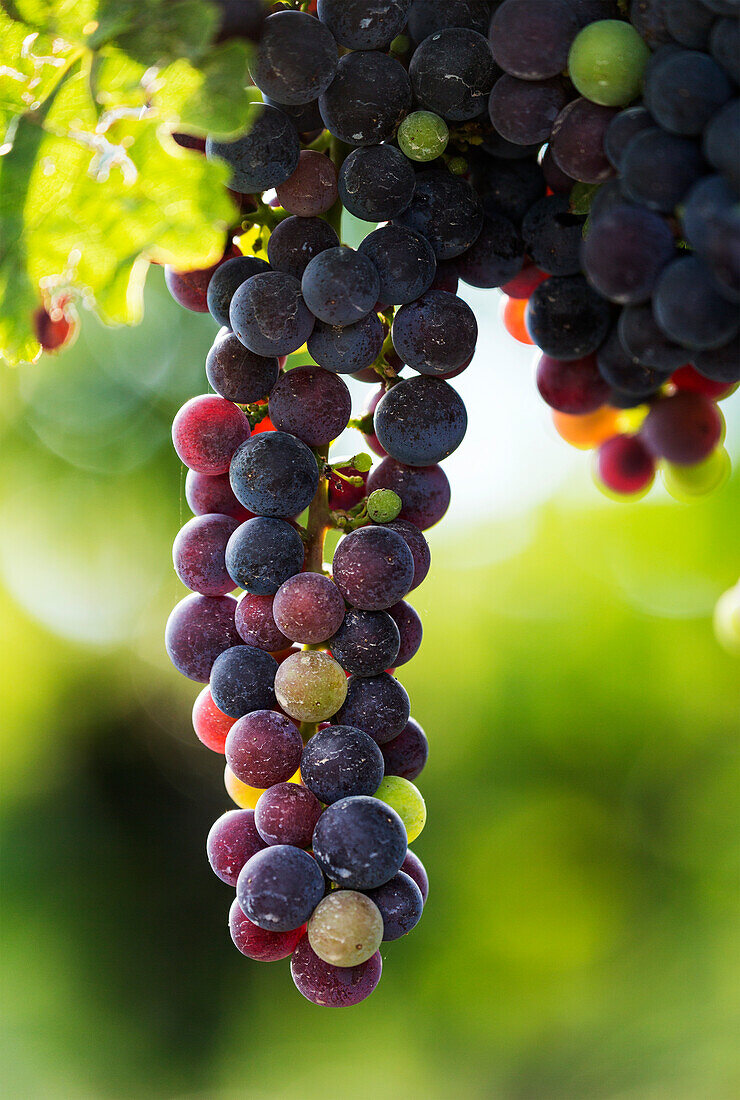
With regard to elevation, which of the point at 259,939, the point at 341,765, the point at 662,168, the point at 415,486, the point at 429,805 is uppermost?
the point at 662,168

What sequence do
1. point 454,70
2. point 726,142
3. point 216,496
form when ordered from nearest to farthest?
A: point 726,142 → point 454,70 → point 216,496

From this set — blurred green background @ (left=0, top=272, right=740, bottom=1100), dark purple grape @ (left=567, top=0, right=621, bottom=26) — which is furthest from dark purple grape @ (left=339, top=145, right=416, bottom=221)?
blurred green background @ (left=0, top=272, right=740, bottom=1100)

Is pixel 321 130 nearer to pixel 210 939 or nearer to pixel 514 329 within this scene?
pixel 514 329

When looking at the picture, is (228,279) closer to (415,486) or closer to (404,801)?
(415,486)

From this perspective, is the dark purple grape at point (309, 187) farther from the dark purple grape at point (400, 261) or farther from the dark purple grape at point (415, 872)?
the dark purple grape at point (415, 872)

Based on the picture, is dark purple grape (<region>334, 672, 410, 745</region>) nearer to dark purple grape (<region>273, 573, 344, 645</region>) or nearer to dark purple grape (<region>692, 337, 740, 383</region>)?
dark purple grape (<region>273, 573, 344, 645</region>)

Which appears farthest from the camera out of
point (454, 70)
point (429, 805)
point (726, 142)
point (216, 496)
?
point (429, 805)

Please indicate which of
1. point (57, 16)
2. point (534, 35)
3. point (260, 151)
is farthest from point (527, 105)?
point (57, 16)
